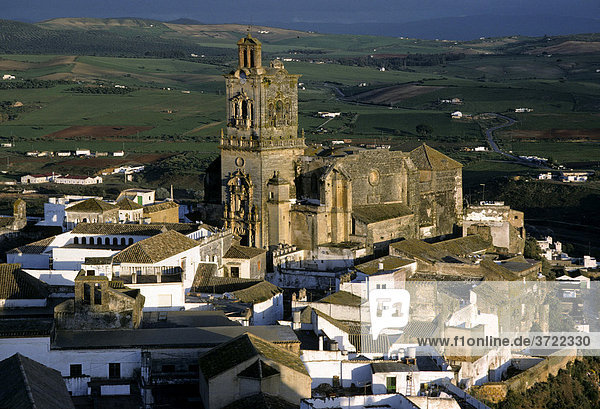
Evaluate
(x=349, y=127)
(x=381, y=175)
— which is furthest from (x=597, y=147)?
(x=381, y=175)

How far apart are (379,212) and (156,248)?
41.3 feet

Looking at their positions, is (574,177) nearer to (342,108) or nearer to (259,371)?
(259,371)

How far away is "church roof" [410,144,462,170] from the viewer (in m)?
54.4

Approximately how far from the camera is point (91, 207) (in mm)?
48625

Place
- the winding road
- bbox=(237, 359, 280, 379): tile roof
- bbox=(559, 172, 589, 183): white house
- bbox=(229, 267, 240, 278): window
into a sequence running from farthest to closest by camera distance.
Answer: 1. the winding road
2. bbox=(559, 172, 589, 183): white house
3. bbox=(229, 267, 240, 278): window
4. bbox=(237, 359, 280, 379): tile roof

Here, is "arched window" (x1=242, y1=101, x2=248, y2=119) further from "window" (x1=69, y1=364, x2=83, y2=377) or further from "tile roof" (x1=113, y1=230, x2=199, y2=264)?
"window" (x1=69, y1=364, x2=83, y2=377)

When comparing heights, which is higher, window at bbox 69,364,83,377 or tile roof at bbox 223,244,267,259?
tile roof at bbox 223,244,267,259

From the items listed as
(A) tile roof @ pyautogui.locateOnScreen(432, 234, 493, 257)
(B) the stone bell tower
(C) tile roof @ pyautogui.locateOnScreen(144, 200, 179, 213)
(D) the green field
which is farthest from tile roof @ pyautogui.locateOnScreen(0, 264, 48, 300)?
(D) the green field

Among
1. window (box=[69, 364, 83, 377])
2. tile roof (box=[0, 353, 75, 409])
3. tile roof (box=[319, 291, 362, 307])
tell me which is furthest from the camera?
tile roof (box=[319, 291, 362, 307])

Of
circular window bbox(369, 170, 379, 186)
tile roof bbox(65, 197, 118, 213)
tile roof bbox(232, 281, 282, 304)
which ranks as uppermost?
circular window bbox(369, 170, 379, 186)

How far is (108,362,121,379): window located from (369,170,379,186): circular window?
21868mm

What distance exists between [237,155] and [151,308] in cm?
1250

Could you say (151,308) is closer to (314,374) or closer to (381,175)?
(314,374)

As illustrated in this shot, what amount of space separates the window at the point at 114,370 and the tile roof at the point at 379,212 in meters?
19.2
